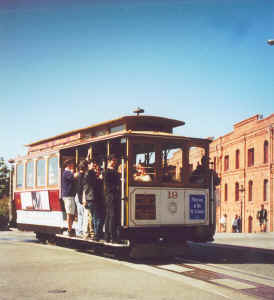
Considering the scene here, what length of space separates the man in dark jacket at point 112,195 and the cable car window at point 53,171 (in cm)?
322

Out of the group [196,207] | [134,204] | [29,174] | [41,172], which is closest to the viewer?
[134,204]

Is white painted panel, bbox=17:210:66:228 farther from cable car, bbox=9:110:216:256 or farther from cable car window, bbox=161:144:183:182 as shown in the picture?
cable car window, bbox=161:144:183:182

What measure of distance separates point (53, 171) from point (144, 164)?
3.70 m

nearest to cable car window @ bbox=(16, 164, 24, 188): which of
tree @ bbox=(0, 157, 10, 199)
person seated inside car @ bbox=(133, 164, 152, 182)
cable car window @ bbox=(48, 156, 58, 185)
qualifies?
cable car window @ bbox=(48, 156, 58, 185)

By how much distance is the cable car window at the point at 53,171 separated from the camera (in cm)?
1496

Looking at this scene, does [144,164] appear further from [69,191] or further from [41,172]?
[41,172]

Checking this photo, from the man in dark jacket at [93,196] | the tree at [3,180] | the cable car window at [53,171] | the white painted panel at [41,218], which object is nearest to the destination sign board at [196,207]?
the man in dark jacket at [93,196]

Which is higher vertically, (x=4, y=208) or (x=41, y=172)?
(x=41, y=172)

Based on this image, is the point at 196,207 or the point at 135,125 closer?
the point at 196,207

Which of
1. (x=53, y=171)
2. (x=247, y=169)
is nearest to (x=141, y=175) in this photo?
(x=53, y=171)

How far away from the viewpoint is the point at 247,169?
45219 mm

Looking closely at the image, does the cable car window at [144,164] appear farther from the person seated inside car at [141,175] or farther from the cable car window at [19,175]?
the cable car window at [19,175]

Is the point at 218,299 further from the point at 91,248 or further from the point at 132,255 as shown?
the point at 91,248

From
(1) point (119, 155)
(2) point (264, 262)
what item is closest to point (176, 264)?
(2) point (264, 262)
